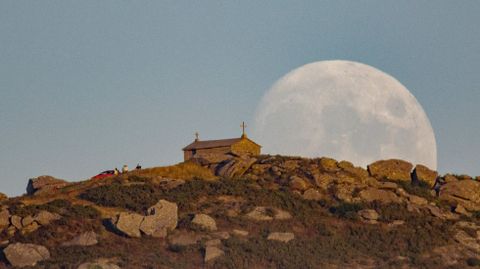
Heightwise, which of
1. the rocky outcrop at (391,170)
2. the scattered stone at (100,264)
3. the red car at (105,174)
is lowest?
the scattered stone at (100,264)

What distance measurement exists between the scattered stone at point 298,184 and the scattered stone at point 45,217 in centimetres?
2012

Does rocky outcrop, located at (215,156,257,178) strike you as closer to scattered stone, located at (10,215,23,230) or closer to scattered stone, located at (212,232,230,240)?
scattered stone, located at (212,232,230,240)

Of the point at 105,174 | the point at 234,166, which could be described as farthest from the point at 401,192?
the point at 105,174

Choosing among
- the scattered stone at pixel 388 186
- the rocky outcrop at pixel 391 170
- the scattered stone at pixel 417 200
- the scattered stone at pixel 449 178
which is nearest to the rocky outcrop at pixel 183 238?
the scattered stone at pixel 388 186

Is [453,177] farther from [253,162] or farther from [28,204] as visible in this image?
[28,204]

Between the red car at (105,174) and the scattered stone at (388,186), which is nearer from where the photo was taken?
the scattered stone at (388,186)

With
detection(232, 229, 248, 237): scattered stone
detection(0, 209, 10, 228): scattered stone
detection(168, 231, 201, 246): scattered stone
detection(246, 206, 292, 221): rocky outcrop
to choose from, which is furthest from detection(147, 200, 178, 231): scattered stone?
detection(0, 209, 10, 228): scattered stone

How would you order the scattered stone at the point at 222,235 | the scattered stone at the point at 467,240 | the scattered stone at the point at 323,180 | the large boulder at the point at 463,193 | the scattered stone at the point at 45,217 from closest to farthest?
the scattered stone at the point at 222,235 < the scattered stone at the point at 45,217 < the scattered stone at the point at 467,240 < the scattered stone at the point at 323,180 < the large boulder at the point at 463,193

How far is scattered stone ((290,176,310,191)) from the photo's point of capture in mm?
61312

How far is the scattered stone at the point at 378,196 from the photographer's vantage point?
197ft

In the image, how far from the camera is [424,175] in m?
66.8

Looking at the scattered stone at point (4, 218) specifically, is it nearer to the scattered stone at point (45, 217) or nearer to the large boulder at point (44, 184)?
the scattered stone at point (45, 217)

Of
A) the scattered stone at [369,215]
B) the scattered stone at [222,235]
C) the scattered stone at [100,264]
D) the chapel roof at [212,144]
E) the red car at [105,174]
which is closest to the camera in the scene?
the scattered stone at [100,264]

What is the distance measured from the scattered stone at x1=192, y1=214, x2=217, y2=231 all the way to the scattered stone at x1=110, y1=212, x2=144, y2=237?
396 centimetres
